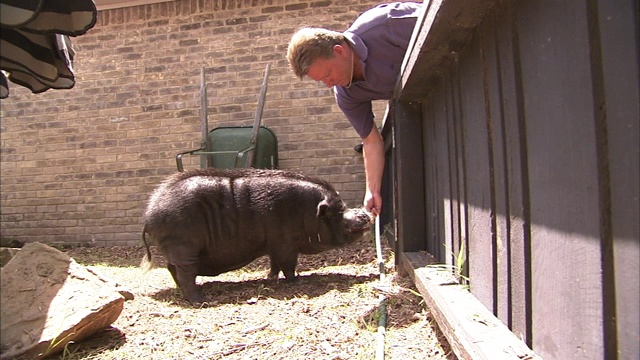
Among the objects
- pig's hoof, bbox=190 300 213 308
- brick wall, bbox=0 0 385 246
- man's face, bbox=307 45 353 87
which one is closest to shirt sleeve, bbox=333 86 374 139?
man's face, bbox=307 45 353 87

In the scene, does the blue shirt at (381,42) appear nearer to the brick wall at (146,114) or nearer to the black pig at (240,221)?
the black pig at (240,221)

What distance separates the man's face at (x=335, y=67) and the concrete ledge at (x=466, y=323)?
4.51 feet

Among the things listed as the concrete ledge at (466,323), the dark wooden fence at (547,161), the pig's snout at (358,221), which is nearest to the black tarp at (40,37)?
the dark wooden fence at (547,161)

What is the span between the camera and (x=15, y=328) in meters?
2.29

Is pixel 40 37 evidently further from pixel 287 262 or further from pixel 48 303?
pixel 287 262

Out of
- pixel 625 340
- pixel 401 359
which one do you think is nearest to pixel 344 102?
pixel 401 359

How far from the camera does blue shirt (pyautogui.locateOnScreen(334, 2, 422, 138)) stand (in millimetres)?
3164

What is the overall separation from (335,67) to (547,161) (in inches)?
80.5

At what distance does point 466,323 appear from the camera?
5.41 ft

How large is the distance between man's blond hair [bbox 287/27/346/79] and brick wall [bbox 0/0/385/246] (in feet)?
13.4

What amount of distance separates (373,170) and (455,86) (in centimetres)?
137

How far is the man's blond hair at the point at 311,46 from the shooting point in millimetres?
3072

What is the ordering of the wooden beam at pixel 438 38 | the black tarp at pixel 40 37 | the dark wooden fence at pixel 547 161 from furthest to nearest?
the black tarp at pixel 40 37
the wooden beam at pixel 438 38
the dark wooden fence at pixel 547 161

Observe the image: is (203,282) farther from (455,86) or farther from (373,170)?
(455,86)
